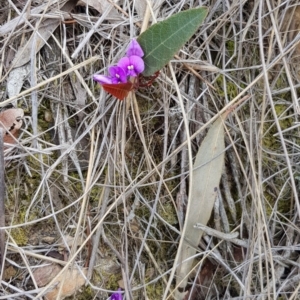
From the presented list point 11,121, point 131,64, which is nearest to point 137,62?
point 131,64

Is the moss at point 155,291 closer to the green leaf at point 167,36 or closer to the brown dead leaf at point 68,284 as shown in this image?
the brown dead leaf at point 68,284

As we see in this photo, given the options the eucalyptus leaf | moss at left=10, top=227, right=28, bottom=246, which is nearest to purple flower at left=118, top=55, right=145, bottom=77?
the eucalyptus leaf

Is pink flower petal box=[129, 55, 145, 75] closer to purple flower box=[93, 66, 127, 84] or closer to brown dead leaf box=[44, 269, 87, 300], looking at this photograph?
purple flower box=[93, 66, 127, 84]

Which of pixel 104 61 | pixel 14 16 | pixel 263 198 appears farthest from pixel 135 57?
pixel 263 198

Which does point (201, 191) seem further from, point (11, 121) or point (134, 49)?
point (11, 121)

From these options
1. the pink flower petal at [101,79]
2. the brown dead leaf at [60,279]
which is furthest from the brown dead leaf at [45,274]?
the pink flower petal at [101,79]

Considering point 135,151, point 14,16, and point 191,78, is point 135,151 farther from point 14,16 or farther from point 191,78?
point 14,16
